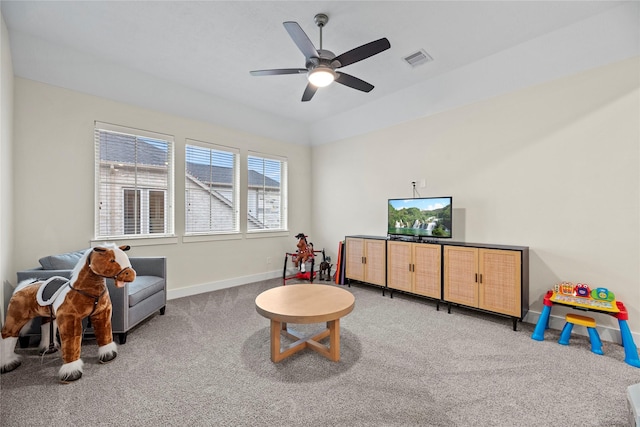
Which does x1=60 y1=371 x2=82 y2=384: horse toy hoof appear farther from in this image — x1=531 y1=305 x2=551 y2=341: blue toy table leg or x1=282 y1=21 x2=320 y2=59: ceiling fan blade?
x1=531 y1=305 x2=551 y2=341: blue toy table leg

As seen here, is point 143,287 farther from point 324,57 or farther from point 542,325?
point 542,325

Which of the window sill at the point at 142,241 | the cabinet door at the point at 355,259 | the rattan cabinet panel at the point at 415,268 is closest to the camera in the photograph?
the window sill at the point at 142,241

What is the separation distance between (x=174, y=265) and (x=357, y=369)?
3146 mm

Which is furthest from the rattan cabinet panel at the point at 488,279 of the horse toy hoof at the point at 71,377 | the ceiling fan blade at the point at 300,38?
the horse toy hoof at the point at 71,377

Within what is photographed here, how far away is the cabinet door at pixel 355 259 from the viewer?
457cm

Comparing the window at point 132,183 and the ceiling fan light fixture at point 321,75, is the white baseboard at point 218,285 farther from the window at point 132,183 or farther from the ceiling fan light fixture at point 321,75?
the ceiling fan light fixture at point 321,75

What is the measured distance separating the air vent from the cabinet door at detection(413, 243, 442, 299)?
2.35 metres

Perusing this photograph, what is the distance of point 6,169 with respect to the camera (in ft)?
8.66

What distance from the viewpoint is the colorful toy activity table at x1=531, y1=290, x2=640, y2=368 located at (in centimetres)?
235

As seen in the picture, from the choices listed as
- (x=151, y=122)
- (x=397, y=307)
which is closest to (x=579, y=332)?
(x=397, y=307)

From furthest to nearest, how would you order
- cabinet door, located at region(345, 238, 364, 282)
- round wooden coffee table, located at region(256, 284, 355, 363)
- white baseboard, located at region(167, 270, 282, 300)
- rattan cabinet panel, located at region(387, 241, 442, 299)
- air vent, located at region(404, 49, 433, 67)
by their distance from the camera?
cabinet door, located at region(345, 238, 364, 282) < white baseboard, located at region(167, 270, 282, 300) < rattan cabinet panel, located at region(387, 241, 442, 299) < air vent, located at region(404, 49, 433, 67) < round wooden coffee table, located at region(256, 284, 355, 363)

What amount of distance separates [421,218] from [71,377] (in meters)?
4.02

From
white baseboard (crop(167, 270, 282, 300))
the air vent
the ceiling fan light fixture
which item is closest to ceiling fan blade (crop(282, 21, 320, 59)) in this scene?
the ceiling fan light fixture

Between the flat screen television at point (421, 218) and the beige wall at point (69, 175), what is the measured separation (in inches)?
119
